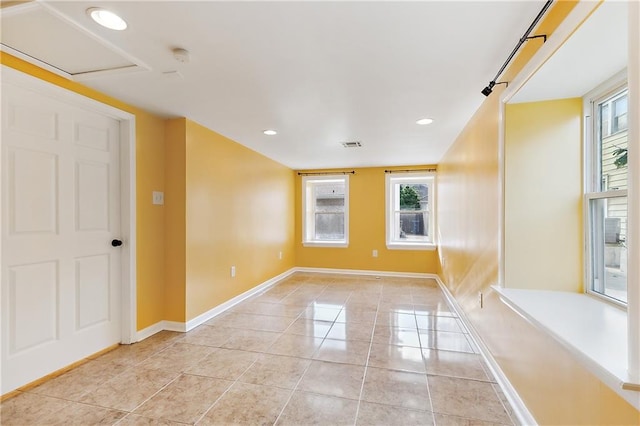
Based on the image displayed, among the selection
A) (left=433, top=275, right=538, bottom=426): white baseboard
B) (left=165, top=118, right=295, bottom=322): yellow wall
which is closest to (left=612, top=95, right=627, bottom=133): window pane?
(left=433, top=275, right=538, bottom=426): white baseboard

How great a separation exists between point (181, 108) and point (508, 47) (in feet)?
8.50

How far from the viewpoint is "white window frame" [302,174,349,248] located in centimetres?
568

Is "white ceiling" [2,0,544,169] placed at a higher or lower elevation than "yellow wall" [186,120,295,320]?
higher

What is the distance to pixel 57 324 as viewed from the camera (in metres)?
2.08

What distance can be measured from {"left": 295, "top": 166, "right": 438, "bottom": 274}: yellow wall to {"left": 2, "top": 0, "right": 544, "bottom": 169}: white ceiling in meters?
2.50

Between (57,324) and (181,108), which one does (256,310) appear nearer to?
(57,324)

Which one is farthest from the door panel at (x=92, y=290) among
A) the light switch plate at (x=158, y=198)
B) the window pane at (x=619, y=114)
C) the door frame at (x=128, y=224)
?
the window pane at (x=619, y=114)

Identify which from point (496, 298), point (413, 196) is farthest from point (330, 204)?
point (496, 298)

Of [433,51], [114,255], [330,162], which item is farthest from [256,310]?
[433,51]

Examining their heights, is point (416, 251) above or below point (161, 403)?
above

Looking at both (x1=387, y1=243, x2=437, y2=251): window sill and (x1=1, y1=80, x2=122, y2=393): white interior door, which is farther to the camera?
(x1=387, y1=243, x2=437, y2=251): window sill

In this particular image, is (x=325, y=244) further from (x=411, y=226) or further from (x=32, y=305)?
(x=32, y=305)

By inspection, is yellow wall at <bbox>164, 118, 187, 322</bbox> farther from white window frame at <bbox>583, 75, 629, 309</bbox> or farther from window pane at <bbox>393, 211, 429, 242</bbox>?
window pane at <bbox>393, 211, 429, 242</bbox>

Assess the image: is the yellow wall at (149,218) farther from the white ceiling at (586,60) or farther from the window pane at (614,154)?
the window pane at (614,154)
